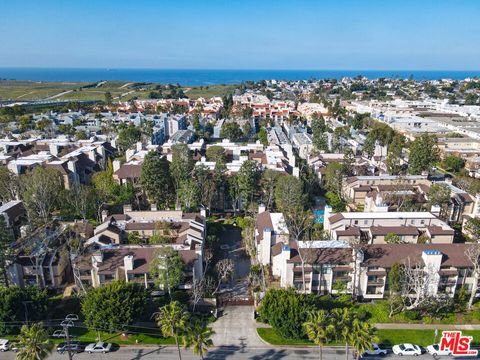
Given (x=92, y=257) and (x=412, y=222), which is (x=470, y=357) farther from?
(x=92, y=257)

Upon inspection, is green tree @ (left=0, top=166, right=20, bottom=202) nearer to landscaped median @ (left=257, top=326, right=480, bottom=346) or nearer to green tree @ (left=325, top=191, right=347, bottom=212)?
landscaped median @ (left=257, top=326, right=480, bottom=346)

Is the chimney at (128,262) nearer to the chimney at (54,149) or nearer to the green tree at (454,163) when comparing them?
the chimney at (54,149)

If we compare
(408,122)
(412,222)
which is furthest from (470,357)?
(408,122)

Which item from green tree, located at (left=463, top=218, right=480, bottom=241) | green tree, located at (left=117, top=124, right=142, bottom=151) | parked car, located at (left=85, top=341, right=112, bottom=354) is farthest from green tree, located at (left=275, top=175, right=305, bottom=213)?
green tree, located at (left=117, top=124, right=142, bottom=151)

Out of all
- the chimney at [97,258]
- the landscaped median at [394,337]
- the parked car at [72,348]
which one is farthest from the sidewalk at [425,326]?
the chimney at [97,258]

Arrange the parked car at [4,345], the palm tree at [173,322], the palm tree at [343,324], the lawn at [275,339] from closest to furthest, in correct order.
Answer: the palm tree at [343,324]
the palm tree at [173,322]
the parked car at [4,345]
the lawn at [275,339]

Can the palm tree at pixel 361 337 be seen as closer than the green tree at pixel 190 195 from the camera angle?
Yes

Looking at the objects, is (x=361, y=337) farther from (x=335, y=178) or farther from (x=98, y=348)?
(x=335, y=178)
